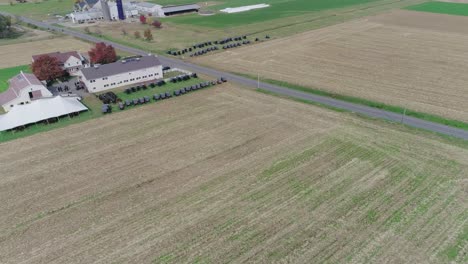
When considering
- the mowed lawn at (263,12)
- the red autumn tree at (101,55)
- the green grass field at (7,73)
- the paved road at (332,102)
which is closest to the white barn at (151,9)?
the mowed lawn at (263,12)

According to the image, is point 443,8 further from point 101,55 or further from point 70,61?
point 70,61

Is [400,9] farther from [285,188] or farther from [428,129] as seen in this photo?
[285,188]

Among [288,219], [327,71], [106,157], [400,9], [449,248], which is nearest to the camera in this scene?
[449,248]

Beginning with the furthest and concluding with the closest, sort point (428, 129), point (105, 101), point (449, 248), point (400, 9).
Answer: point (400, 9)
point (105, 101)
point (428, 129)
point (449, 248)

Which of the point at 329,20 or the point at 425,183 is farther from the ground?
the point at 329,20

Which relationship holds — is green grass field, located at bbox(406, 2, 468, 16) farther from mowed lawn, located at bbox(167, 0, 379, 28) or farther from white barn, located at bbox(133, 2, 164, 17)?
white barn, located at bbox(133, 2, 164, 17)

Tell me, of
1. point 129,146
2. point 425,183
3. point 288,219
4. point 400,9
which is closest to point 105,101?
point 129,146
